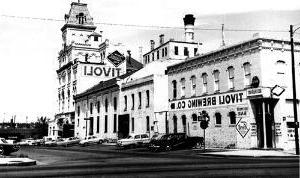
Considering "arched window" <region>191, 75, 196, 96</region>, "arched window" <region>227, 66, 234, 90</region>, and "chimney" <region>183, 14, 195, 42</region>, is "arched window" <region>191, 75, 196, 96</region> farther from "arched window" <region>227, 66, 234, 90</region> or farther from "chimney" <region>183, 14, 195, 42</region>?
"chimney" <region>183, 14, 195, 42</region>

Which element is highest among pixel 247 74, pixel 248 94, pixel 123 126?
pixel 247 74

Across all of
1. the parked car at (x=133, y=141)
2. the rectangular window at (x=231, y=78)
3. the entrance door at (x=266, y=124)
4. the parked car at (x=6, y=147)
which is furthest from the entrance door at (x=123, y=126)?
the parked car at (x=6, y=147)

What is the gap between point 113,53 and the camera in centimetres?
8456

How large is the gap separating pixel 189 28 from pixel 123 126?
80.7ft

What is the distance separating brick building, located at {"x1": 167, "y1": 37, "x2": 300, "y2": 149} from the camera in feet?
105

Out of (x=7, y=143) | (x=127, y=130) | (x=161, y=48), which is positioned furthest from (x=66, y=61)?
(x=7, y=143)

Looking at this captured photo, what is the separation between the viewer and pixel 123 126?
181ft

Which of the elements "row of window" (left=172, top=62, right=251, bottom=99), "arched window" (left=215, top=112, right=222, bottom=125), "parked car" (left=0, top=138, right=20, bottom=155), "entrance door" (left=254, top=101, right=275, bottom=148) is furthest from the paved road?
"arched window" (left=215, top=112, right=222, bottom=125)

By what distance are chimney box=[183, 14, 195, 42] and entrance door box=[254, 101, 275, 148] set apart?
34.2 metres

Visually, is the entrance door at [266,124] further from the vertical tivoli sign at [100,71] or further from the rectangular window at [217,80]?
the vertical tivoli sign at [100,71]

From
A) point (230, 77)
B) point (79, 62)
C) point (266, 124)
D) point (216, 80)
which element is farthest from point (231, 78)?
point (79, 62)

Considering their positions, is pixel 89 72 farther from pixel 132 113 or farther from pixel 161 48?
pixel 132 113

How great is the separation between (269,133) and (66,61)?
66.7 m

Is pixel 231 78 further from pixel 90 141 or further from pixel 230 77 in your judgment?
pixel 90 141
